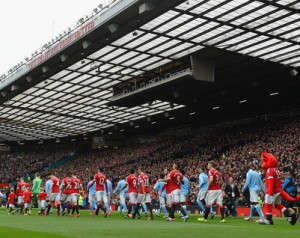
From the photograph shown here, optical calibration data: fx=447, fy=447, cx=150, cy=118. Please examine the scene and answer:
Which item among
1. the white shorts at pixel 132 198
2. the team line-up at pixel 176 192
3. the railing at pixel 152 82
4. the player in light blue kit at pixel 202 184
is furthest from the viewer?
the railing at pixel 152 82

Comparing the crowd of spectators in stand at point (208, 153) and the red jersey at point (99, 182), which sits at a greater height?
the crowd of spectators in stand at point (208, 153)

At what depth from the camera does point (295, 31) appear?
81.5ft

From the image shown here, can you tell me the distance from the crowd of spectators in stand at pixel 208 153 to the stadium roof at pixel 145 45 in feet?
17.0

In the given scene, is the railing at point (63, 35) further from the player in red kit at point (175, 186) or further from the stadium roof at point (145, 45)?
the player in red kit at point (175, 186)

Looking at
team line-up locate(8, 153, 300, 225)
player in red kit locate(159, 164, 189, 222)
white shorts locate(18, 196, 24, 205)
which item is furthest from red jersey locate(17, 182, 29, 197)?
player in red kit locate(159, 164, 189, 222)

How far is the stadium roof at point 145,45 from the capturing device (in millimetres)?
23094

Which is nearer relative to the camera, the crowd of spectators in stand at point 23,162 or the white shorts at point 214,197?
the white shorts at point 214,197

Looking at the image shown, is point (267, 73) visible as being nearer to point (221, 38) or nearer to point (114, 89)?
point (221, 38)

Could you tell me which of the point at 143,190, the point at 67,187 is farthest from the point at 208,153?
the point at 143,190

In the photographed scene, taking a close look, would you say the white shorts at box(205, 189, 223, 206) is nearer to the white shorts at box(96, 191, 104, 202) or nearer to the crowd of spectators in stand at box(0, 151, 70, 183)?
the white shorts at box(96, 191, 104, 202)

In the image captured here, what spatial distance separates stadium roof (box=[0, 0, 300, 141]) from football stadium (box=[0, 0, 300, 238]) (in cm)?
9

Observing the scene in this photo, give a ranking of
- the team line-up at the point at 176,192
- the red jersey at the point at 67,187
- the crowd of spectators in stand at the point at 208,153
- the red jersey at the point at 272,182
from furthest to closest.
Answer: the crowd of spectators in stand at the point at 208,153, the red jersey at the point at 67,187, the team line-up at the point at 176,192, the red jersey at the point at 272,182

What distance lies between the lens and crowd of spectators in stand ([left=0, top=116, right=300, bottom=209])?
97.2ft

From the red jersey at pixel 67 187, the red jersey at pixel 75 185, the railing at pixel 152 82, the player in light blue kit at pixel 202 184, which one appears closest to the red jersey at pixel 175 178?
the player in light blue kit at pixel 202 184
